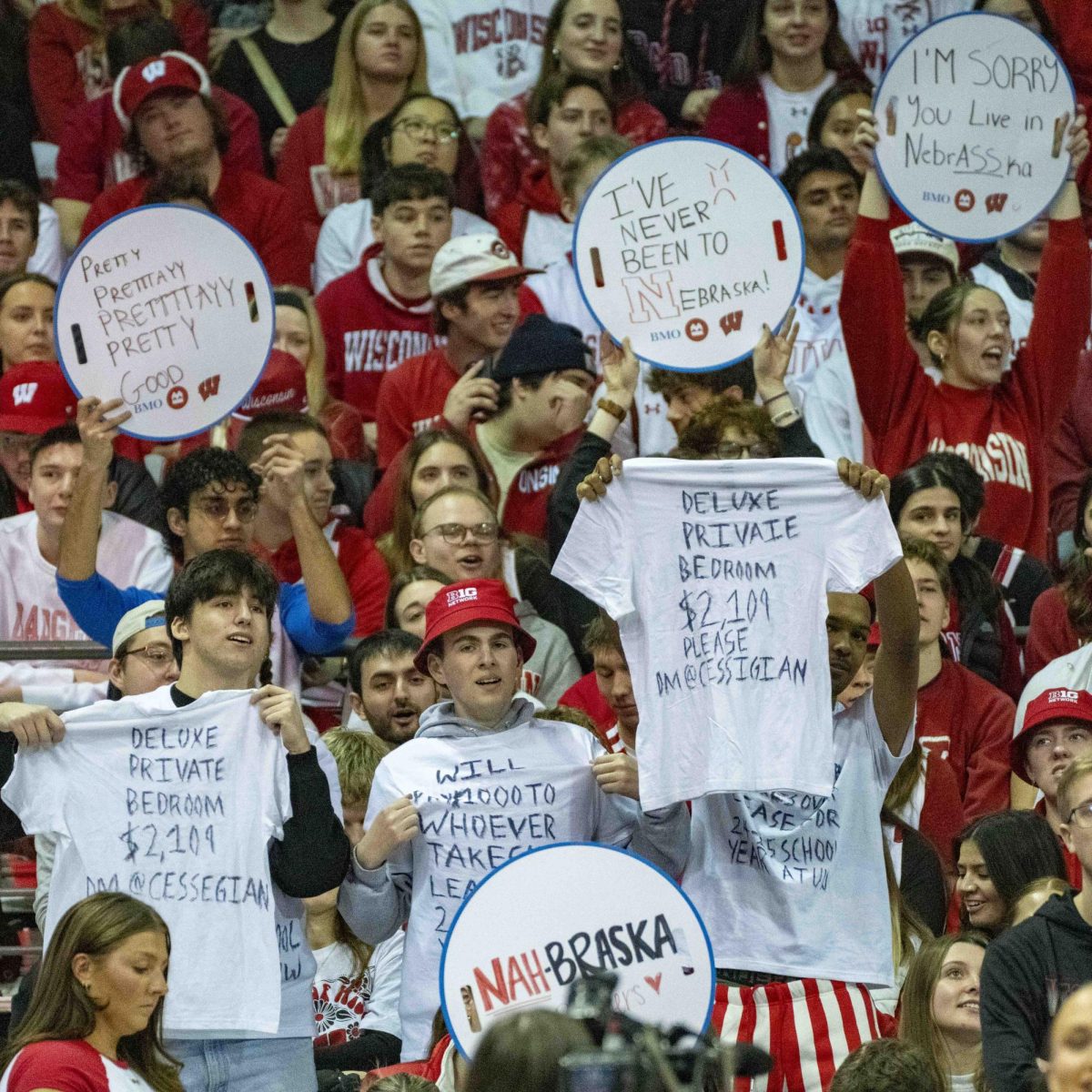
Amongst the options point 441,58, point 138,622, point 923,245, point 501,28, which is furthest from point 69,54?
point 138,622

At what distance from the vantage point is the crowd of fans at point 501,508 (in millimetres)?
5586

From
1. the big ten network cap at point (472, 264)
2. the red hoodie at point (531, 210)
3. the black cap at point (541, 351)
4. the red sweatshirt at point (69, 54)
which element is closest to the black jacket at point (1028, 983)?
the black cap at point (541, 351)

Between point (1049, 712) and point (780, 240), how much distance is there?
1705 millimetres

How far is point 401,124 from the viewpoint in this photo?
9953 mm

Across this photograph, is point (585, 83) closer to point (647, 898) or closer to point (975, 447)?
point (975, 447)

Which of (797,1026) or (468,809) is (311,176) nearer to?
(468,809)

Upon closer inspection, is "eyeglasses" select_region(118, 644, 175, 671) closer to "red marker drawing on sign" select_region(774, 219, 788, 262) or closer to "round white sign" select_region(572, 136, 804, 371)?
"round white sign" select_region(572, 136, 804, 371)

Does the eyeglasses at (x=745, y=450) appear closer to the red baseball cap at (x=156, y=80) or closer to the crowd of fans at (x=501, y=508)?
the crowd of fans at (x=501, y=508)

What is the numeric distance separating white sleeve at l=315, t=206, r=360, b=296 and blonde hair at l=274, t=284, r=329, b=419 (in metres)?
0.82

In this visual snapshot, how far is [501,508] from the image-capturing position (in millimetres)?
8352

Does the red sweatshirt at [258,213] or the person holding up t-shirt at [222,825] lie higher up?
the red sweatshirt at [258,213]

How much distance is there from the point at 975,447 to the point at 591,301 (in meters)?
1.75

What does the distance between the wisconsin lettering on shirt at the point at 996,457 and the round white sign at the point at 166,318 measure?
8.04 ft

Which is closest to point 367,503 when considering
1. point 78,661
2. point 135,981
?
point 78,661
